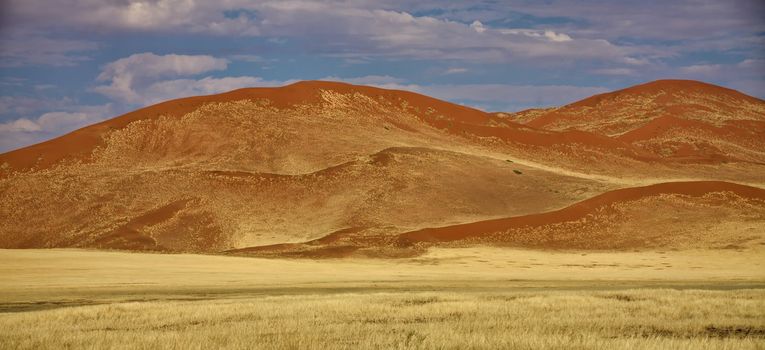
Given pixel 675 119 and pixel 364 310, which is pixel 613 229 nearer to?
pixel 364 310

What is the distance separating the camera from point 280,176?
86875mm

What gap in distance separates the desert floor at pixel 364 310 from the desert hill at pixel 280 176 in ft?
76.3

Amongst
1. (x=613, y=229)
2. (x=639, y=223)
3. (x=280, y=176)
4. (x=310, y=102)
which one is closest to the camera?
(x=613, y=229)

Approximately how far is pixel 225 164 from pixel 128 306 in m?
62.9

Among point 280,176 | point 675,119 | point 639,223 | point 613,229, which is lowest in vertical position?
point 613,229

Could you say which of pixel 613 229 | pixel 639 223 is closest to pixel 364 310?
pixel 613 229

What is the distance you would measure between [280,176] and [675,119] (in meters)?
86.2

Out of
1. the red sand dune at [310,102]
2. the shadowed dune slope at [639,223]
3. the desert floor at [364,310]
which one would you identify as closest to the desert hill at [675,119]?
the red sand dune at [310,102]

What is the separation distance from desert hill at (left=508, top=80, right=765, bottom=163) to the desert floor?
88.0m

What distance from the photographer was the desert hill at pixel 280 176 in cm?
7700

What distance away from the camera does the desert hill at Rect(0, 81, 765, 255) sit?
7700cm

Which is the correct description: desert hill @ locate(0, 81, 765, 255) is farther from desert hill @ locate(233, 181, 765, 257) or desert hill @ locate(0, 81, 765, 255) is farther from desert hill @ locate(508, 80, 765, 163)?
desert hill @ locate(508, 80, 765, 163)

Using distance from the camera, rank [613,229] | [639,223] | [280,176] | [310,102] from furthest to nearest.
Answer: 1. [310,102]
2. [280,176]
3. [639,223]
4. [613,229]

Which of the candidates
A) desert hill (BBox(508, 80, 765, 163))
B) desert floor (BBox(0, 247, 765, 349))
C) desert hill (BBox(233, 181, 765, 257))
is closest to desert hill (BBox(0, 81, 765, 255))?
desert hill (BBox(233, 181, 765, 257))
